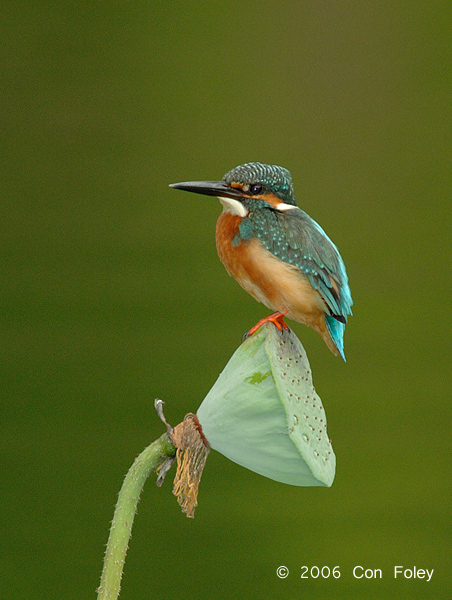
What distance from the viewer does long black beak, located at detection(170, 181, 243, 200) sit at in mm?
968

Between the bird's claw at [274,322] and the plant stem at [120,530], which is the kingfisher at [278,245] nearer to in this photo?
the bird's claw at [274,322]

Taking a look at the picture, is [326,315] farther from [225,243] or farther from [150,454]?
[150,454]

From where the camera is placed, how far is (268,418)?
81 cm

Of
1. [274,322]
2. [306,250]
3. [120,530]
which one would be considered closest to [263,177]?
[306,250]

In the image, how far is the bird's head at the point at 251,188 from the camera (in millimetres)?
1027

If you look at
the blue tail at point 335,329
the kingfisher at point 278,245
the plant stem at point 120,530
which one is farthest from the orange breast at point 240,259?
the plant stem at point 120,530

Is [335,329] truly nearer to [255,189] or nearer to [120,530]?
[255,189]

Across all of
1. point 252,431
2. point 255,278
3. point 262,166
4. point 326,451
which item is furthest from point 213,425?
point 262,166

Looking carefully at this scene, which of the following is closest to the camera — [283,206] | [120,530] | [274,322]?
[120,530]

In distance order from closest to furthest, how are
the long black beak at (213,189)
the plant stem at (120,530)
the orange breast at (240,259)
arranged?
the plant stem at (120,530), the long black beak at (213,189), the orange breast at (240,259)

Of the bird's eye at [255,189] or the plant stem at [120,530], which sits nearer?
the plant stem at [120,530]

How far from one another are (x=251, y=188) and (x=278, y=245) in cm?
10

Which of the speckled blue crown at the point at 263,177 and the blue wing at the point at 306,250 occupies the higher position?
the speckled blue crown at the point at 263,177

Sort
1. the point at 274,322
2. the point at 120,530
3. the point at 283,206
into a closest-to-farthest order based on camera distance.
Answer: the point at 120,530, the point at 274,322, the point at 283,206
